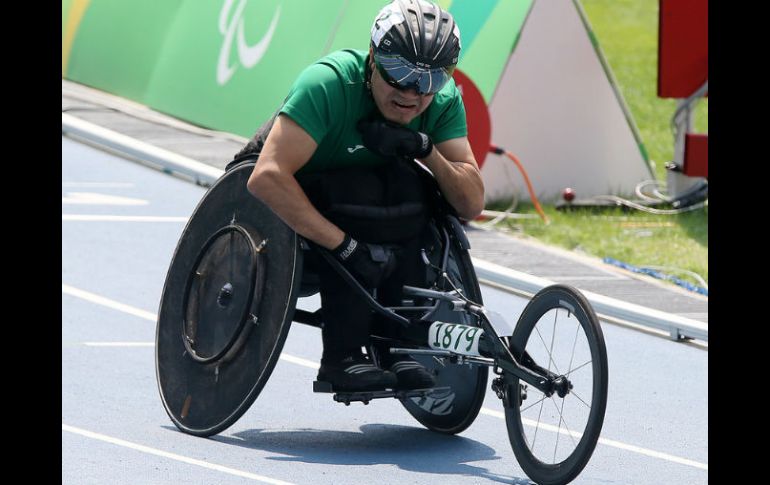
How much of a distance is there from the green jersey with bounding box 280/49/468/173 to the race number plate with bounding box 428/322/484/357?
27.7 inches

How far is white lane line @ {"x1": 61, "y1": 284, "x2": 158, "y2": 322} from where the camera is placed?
916 centimetres

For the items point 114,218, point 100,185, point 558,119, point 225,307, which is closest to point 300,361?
point 225,307

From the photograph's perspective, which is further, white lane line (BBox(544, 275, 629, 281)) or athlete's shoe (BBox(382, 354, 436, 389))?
white lane line (BBox(544, 275, 629, 281))

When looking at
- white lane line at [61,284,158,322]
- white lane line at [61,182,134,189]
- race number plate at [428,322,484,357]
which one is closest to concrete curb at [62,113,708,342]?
white lane line at [61,182,134,189]

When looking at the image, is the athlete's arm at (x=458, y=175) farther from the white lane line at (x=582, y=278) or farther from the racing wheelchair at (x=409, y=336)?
the white lane line at (x=582, y=278)

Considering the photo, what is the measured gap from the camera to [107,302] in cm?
941

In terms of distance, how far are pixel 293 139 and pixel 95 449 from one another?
148 centimetres

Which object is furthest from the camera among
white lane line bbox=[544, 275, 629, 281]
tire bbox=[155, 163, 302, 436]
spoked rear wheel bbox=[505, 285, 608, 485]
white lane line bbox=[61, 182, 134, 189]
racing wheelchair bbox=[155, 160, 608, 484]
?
white lane line bbox=[61, 182, 134, 189]

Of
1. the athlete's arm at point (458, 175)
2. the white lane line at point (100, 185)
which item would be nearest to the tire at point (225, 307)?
the athlete's arm at point (458, 175)

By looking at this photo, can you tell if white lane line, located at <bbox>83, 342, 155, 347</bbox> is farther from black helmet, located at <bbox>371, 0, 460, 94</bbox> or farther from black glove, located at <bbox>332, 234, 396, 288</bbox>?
black helmet, located at <bbox>371, 0, 460, 94</bbox>

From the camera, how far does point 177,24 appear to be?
16.8 meters

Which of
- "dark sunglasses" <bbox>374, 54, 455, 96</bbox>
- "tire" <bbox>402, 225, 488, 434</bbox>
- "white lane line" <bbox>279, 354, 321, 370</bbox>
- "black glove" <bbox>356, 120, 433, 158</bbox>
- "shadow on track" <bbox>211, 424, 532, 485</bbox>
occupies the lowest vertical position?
"white lane line" <bbox>279, 354, 321, 370</bbox>

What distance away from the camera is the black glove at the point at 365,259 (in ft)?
19.8
